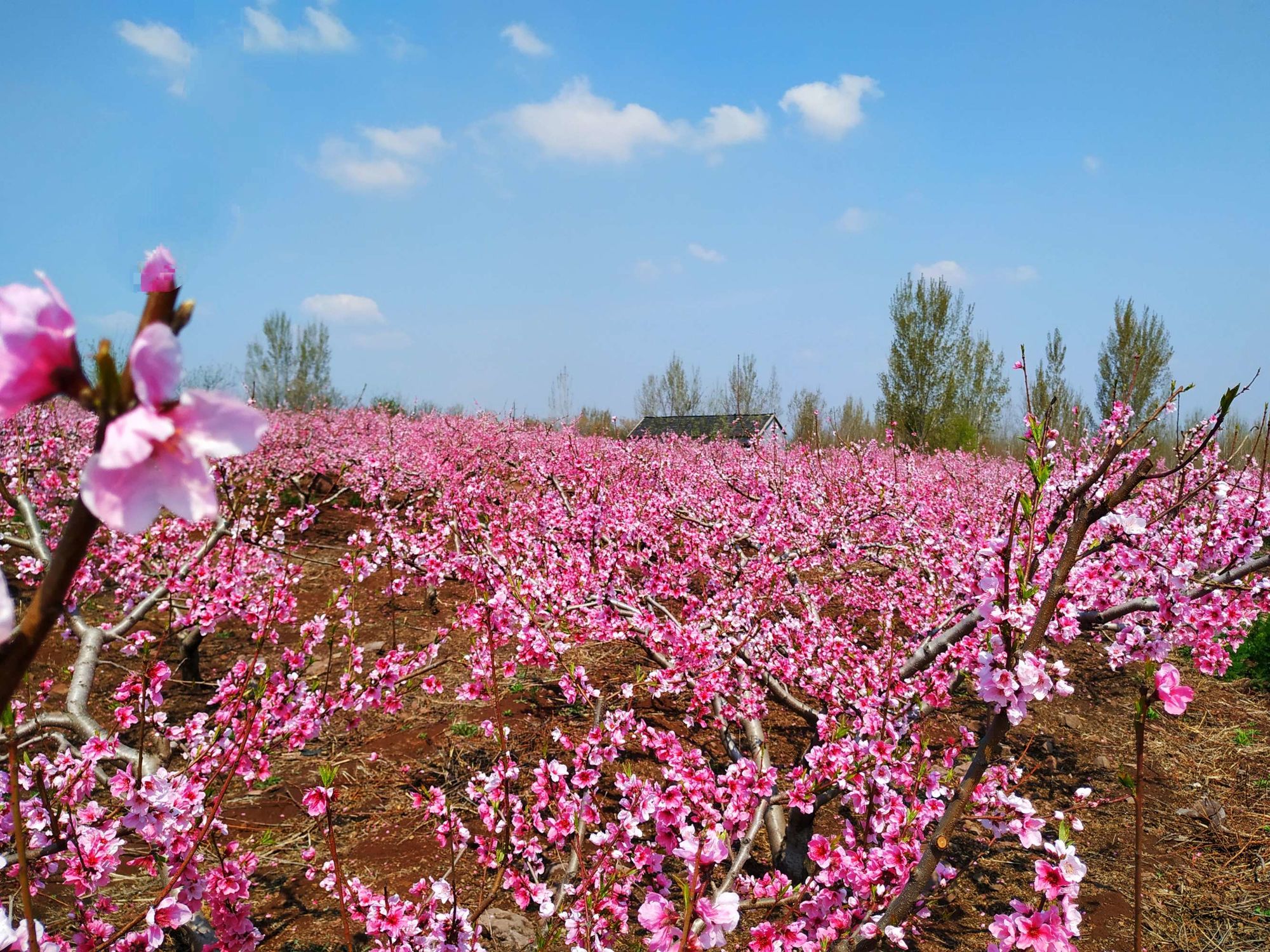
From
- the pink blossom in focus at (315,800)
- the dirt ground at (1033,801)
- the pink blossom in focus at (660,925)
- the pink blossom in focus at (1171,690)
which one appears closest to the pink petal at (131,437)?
the pink blossom in focus at (660,925)

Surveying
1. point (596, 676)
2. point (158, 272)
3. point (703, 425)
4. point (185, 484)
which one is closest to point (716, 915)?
point (185, 484)

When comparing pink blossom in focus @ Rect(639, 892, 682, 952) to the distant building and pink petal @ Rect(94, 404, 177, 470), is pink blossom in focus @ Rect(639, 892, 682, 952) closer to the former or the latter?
pink petal @ Rect(94, 404, 177, 470)

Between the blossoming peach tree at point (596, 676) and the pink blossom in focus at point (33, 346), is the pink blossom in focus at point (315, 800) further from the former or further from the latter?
the pink blossom in focus at point (33, 346)

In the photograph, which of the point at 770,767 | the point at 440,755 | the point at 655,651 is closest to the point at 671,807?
the point at 770,767

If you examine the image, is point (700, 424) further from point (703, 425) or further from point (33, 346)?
point (33, 346)

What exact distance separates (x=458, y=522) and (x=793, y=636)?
3200 mm

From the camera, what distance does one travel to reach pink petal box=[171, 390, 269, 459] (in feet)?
1.99

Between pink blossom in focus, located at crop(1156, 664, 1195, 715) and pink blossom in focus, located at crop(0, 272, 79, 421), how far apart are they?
1.89m

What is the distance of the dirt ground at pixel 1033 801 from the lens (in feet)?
11.7

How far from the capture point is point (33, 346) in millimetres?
593

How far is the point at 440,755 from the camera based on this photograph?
4.86 m

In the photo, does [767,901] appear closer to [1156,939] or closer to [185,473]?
[185,473]

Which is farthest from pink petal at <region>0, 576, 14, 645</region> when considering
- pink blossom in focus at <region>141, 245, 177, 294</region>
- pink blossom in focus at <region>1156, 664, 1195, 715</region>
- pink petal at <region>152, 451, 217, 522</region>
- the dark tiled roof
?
the dark tiled roof

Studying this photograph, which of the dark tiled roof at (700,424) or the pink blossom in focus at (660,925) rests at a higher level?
the dark tiled roof at (700,424)
